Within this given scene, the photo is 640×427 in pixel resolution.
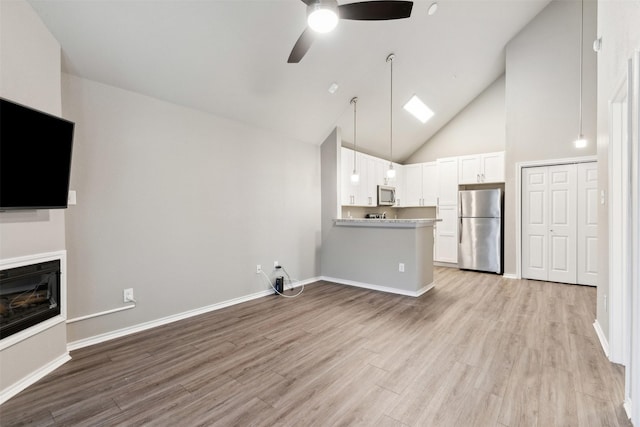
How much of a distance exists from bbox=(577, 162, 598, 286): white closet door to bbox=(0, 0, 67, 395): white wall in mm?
6764

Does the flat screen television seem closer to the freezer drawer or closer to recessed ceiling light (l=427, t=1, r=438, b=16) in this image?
recessed ceiling light (l=427, t=1, r=438, b=16)

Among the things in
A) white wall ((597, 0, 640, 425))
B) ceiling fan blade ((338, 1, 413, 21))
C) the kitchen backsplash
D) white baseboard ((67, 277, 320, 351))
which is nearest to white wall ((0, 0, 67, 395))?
white baseboard ((67, 277, 320, 351))

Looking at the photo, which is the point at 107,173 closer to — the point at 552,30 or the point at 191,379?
the point at 191,379

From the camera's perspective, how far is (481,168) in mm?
5832

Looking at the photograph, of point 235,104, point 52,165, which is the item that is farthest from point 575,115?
point 52,165

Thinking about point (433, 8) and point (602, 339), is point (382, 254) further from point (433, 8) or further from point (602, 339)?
point (433, 8)

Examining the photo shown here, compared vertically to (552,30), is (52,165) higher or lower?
lower

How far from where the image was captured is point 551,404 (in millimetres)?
1747

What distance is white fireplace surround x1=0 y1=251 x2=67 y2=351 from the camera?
1.86 m

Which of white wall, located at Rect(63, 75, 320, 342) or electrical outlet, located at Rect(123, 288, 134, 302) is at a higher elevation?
white wall, located at Rect(63, 75, 320, 342)

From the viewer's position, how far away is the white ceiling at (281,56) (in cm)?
239

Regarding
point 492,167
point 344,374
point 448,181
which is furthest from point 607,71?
point 448,181

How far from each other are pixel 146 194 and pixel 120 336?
1.42m

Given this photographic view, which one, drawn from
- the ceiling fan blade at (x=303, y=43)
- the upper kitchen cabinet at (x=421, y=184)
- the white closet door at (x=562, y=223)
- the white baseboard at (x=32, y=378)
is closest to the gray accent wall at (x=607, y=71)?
the ceiling fan blade at (x=303, y=43)
